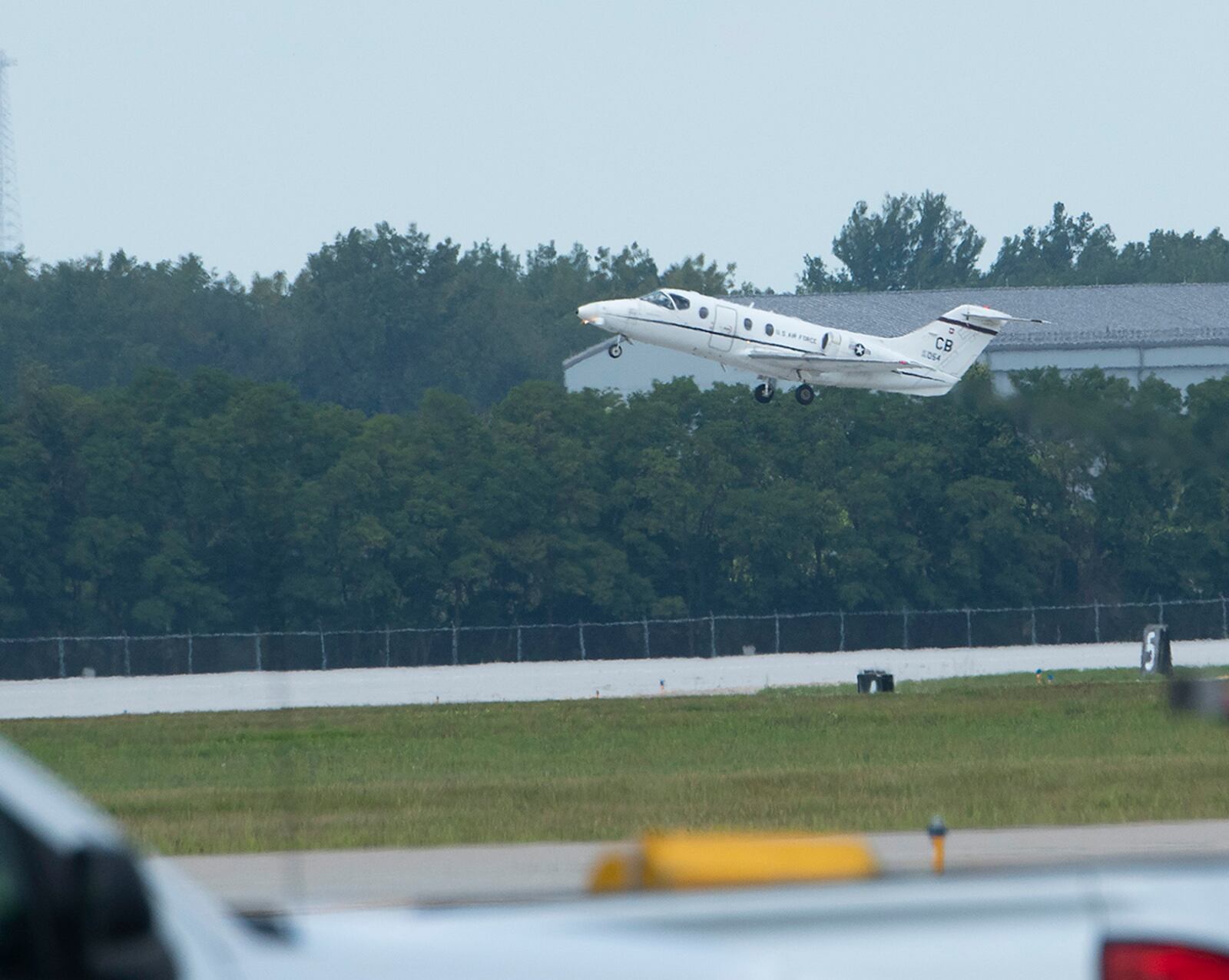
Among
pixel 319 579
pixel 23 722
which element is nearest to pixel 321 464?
pixel 319 579

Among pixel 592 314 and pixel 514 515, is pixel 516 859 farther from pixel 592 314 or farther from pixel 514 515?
pixel 514 515

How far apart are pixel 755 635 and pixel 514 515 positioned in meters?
13.4

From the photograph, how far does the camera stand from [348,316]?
142 metres

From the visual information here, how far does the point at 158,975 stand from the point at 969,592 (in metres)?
73.0

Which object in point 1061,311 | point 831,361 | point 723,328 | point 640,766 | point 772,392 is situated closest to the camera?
point 640,766

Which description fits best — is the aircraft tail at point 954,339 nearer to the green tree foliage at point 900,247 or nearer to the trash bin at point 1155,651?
the trash bin at point 1155,651

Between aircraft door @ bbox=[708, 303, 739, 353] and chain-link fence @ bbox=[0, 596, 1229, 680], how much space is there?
1165 centimetres

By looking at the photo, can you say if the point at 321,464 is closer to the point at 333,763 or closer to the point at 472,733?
the point at 472,733

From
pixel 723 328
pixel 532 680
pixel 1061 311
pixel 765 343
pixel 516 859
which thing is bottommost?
pixel 532 680

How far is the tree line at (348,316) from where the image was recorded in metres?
136

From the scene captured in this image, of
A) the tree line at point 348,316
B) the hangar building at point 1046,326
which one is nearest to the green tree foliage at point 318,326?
the tree line at point 348,316

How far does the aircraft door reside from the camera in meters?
59.4

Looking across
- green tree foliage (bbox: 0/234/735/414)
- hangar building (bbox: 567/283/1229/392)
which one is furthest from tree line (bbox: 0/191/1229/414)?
hangar building (bbox: 567/283/1229/392)

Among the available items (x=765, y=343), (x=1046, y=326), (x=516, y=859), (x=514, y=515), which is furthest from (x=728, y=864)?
(x=1046, y=326)
